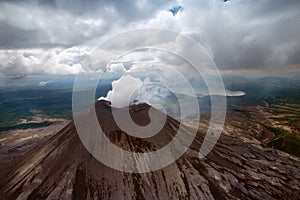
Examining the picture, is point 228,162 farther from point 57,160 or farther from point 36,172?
point 36,172

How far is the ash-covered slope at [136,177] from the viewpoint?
45719 mm

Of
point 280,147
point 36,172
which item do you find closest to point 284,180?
point 36,172

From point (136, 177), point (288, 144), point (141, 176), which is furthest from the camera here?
point (288, 144)

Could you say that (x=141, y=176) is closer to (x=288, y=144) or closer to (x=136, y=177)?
(x=136, y=177)

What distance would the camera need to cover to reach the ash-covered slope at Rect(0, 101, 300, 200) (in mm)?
45719

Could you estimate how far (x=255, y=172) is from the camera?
58438 mm

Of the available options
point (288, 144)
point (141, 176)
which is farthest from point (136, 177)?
point (288, 144)

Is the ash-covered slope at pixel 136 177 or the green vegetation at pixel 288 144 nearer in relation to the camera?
the ash-covered slope at pixel 136 177

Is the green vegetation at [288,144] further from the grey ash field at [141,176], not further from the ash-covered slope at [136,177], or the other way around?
the ash-covered slope at [136,177]

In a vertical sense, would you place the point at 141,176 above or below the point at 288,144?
above

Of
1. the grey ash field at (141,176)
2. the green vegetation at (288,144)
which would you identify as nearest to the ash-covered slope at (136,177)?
the grey ash field at (141,176)

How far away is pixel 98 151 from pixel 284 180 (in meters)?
47.4

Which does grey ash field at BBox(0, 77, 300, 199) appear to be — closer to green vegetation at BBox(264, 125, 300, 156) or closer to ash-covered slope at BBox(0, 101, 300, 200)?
ash-covered slope at BBox(0, 101, 300, 200)

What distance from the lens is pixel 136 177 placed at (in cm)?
4959
